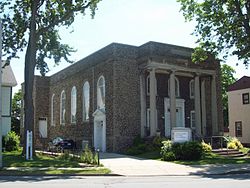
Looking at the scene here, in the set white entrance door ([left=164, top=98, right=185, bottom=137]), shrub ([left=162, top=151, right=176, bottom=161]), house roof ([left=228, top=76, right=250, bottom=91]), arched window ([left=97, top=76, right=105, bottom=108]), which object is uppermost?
house roof ([left=228, top=76, right=250, bottom=91])

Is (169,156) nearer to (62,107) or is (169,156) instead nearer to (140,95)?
(140,95)

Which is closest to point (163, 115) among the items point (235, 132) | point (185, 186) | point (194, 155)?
point (194, 155)

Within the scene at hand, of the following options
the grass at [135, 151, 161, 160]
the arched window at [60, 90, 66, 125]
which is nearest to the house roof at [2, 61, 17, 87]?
the arched window at [60, 90, 66, 125]

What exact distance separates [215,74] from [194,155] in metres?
13.6

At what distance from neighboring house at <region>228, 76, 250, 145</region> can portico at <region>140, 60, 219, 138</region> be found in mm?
8759

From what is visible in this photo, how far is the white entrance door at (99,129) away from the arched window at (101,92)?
86cm

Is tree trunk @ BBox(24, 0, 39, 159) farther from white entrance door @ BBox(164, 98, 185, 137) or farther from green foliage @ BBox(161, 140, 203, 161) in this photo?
white entrance door @ BBox(164, 98, 185, 137)

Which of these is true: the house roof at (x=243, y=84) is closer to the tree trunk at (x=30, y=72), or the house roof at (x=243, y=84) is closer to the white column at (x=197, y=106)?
the white column at (x=197, y=106)

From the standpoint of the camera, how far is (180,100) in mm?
37000

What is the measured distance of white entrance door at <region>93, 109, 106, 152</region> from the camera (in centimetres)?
3456

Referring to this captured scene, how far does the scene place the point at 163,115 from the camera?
36094 millimetres

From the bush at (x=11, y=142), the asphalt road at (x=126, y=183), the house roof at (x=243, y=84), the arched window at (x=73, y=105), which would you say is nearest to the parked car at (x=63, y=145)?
the bush at (x=11, y=142)

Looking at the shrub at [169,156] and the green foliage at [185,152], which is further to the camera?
the shrub at [169,156]

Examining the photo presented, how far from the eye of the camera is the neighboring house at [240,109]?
45.2 metres
